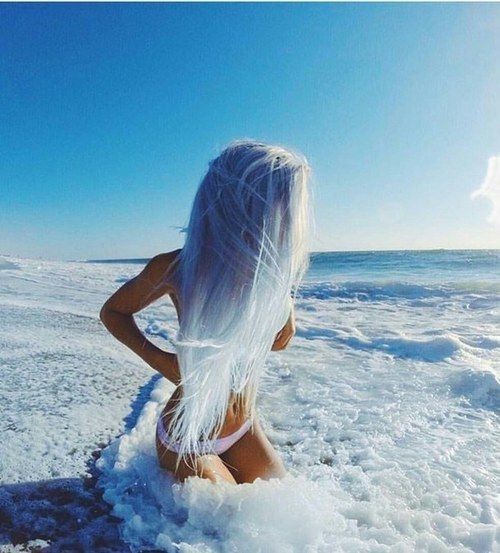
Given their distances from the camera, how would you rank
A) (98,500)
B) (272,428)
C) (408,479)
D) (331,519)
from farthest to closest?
(272,428) < (408,479) < (98,500) < (331,519)

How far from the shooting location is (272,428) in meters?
2.87

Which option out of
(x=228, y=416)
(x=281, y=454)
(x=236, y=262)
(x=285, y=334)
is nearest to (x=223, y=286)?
(x=236, y=262)

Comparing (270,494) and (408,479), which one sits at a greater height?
(270,494)

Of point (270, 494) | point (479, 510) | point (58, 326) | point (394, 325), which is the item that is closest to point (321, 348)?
point (394, 325)

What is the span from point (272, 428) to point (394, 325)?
475 centimetres

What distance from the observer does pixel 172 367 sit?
72.0 inches

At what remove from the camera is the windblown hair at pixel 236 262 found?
61.1 inches

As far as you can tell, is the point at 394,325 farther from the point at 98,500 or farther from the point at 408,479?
the point at 98,500

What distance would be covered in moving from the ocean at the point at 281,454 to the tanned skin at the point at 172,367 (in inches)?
3.4

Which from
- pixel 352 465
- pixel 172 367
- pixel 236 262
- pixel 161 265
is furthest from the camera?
pixel 352 465

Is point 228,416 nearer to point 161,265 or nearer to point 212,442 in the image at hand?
point 212,442

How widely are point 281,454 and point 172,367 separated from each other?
104cm

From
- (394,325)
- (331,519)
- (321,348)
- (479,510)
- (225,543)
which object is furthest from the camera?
(394,325)

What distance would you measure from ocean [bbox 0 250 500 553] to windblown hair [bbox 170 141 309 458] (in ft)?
1.38
